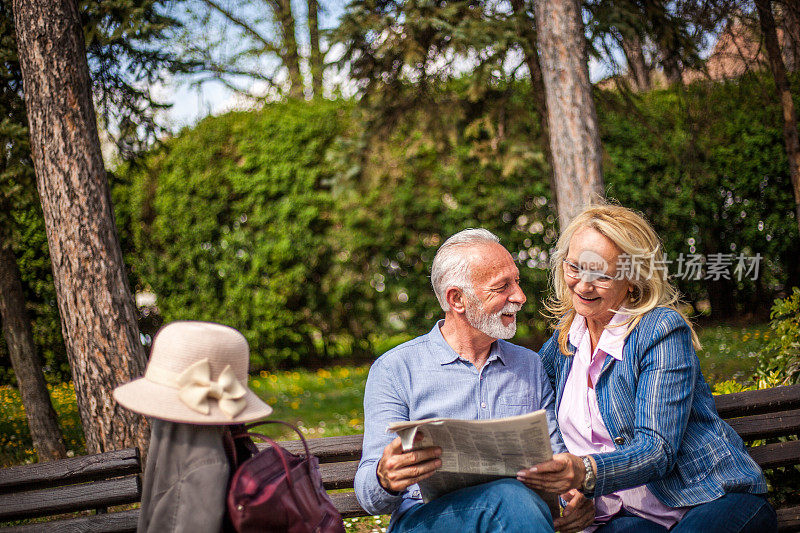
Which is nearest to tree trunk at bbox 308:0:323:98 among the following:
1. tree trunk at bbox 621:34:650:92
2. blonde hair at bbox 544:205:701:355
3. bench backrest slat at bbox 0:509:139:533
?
tree trunk at bbox 621:34:650:92

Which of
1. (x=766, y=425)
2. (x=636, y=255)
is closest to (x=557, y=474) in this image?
(x=636, y=255)

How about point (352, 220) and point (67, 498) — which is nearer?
point (67, 498)

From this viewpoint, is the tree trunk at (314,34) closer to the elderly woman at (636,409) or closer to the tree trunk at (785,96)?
the tree trunk at (785,96)

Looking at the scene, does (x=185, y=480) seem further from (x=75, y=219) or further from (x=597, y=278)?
(x=75, y=219)

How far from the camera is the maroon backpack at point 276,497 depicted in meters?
1.84

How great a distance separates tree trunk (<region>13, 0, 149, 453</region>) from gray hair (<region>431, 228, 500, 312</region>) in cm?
215

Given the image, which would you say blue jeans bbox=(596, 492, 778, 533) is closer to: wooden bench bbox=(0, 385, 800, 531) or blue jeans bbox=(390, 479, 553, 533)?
blue jeans bbox=(390, 479, 553, 533)

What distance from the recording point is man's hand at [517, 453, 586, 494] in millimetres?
2154

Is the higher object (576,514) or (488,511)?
(488,511)

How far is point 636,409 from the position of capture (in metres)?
2.38

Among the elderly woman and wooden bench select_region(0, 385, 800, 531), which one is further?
wooden bench select_region(0, 385, 800, 531)

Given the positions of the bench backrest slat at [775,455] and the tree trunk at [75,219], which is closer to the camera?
the bench backrest slat at [775,455]

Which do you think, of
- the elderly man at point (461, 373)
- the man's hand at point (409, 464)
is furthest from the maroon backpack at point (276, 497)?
the elderly man at point (461, 373)

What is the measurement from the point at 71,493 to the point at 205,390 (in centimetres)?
132
